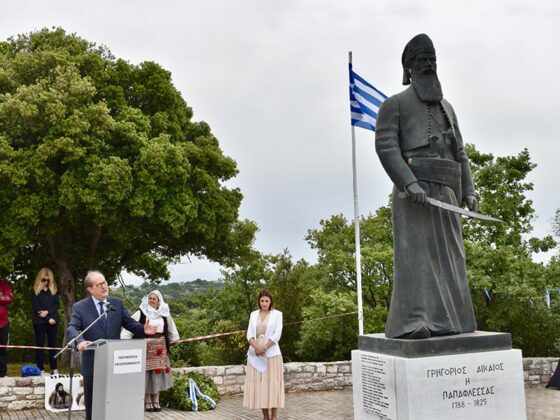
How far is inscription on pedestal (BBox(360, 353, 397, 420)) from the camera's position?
A: 3.76 m

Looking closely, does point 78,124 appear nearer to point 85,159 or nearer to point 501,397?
point 85,159

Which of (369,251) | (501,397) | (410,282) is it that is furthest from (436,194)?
(369,251)

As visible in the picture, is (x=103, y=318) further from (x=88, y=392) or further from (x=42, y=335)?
(x=42, y=335)

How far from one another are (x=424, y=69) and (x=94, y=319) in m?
3.46

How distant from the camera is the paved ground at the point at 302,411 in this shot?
323 inches

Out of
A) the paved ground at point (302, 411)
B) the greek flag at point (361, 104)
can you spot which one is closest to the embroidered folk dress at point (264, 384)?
the paved ground at point (302, 411)

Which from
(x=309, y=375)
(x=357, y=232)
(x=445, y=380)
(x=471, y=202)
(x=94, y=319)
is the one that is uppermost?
(x=357, y=232)

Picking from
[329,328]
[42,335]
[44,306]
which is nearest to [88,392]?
[44,306]

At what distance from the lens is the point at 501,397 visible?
12.5 ft

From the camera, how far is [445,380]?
3689 mm

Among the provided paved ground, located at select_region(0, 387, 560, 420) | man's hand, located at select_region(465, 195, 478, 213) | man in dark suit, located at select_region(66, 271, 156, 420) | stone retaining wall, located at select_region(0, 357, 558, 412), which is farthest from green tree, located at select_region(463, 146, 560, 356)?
man in dark suit, located at select_region(66, 271, 156, 420)

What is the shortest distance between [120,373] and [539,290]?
11.4m

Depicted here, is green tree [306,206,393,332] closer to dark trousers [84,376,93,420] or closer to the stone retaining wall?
the stone retaining wall

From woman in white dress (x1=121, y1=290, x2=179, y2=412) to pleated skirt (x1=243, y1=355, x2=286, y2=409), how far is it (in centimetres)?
198
